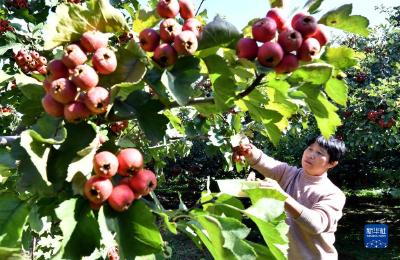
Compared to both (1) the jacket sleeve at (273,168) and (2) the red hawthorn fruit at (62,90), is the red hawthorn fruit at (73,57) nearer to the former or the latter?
(2) the red hawthorn fruit at (62,90)

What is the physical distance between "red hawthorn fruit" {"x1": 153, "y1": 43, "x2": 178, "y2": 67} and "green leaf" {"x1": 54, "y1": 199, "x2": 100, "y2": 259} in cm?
39

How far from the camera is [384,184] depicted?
11.4 m

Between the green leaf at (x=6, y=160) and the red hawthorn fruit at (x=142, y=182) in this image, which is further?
the green leaf at (x=6, y=160)

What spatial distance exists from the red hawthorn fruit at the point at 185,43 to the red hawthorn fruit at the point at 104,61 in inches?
6.1

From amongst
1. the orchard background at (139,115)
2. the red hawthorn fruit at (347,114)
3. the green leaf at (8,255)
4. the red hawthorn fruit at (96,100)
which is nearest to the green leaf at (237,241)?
the orchard background at (139,115)

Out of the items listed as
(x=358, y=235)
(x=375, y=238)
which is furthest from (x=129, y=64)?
(x=358, y=235)

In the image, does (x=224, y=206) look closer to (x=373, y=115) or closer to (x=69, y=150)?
(x=69, y=150)

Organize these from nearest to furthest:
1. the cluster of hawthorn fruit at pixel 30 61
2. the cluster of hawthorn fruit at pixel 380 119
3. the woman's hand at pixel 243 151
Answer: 1. the cluster of hawthorn fruit at pixel 30 61
2. the woman's hand at pixel 243 151
3. the cluster of hawthorn fruit at pixel 380 119

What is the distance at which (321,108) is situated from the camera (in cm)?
118

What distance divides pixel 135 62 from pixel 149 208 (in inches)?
14.9

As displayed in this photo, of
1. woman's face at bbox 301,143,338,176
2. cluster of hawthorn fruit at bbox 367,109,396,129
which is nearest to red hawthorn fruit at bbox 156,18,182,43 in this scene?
woman's face at bbox 301,143,338,176

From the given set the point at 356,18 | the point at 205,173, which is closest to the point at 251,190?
the point at 356,18

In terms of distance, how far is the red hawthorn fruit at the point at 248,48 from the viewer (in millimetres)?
1095

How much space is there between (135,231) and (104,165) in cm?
18
